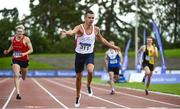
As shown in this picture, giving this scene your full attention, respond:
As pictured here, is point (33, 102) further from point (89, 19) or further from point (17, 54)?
point (89, 19)

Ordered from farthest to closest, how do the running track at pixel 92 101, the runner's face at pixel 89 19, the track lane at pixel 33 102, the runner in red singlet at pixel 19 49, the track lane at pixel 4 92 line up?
the runner in red singlet at pixel 19 49, the track lane at pixel 4 92, the running track at pixel 92 101, the track lane at pixel 33 102, the runner's face at pixel 89 19

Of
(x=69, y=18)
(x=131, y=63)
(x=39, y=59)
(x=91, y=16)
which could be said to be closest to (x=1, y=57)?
(x=39, y=59)

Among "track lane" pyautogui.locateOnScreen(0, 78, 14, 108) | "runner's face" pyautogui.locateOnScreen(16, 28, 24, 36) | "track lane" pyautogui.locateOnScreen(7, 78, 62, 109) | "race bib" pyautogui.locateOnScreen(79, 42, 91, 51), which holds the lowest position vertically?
"track lane" pyautogui.locateOnScreen(0, 78, 14, 108)

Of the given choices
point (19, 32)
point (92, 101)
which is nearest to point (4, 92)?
point (19, 32)

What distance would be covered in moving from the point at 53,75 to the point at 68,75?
207 cm

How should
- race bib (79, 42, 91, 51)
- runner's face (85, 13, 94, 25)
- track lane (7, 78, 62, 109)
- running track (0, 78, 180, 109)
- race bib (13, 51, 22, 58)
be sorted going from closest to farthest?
runner's face (85, 13, 94, 25), race bib (79, 42, 91, 51), track lane (7, 78, 62, 109), running track (0, 78, 180, 109), race bib (13, 51, 22, 58)

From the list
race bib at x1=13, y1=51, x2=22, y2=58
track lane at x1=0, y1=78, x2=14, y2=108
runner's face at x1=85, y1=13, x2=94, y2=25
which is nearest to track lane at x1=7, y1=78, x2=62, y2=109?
track lane at x1=0, y1=78, x2=14, y2=108

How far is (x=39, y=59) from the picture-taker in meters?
76.6

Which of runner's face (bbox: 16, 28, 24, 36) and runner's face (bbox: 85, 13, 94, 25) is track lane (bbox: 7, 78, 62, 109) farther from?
runner's face (bbox: 85, 13, 94, 25)

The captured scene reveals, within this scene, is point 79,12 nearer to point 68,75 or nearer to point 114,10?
point 114,10

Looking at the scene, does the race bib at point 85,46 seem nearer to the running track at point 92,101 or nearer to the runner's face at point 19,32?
the running track at point 92,101

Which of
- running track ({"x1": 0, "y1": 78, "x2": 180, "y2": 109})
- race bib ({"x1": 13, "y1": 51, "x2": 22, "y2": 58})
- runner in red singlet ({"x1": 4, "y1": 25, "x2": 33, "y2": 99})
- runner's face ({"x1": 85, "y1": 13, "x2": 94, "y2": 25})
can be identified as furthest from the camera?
race bib ({"x1": 13, "y1": 51, "x2": 22, "y2": 58})

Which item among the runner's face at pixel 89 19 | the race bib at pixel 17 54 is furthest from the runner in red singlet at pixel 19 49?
the runner's face at pixel 89 19

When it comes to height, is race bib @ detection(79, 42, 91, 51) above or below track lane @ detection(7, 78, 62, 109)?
above
